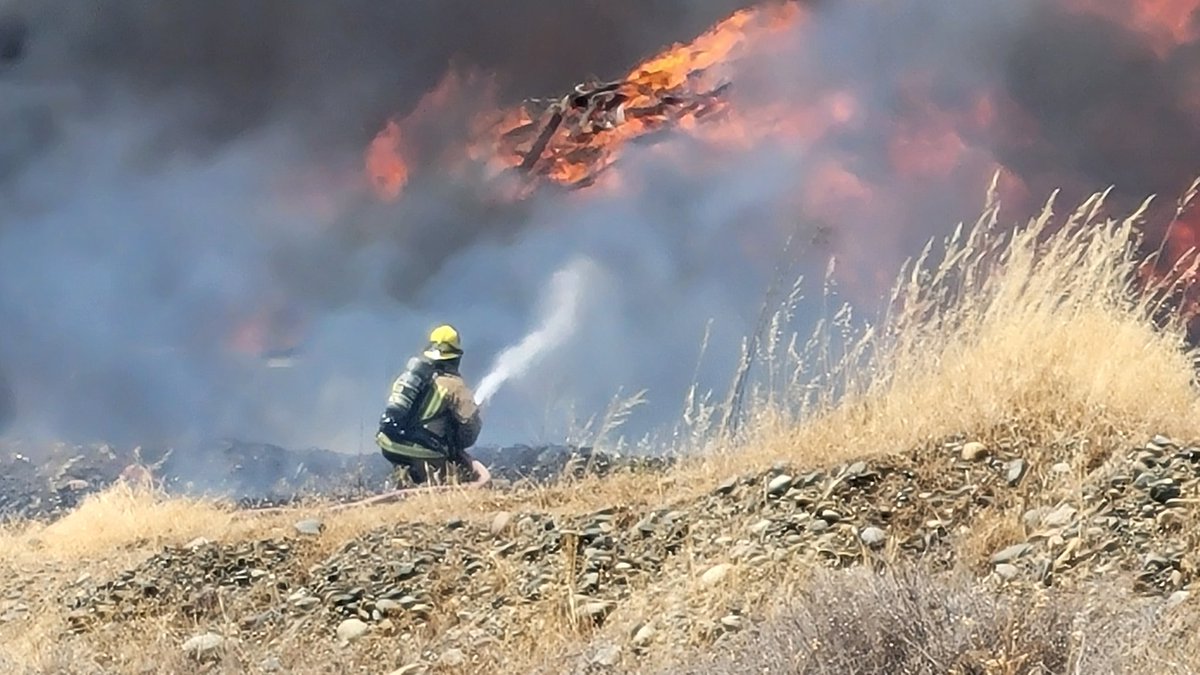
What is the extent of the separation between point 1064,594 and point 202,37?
3.30 m

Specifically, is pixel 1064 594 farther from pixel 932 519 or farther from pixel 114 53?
pixel 114 53

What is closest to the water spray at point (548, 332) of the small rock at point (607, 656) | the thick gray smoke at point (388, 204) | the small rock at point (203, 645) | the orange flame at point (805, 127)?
the thick gray smoke at point (388, 204)

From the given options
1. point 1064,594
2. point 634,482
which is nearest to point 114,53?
point 634,482

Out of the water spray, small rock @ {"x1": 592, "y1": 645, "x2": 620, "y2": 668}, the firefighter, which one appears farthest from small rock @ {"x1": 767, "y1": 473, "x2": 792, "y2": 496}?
the firefighter

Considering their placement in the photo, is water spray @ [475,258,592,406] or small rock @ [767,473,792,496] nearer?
small rock @ [767,473,792,496]

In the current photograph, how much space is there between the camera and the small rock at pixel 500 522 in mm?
3053

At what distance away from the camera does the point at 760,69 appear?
3631mm

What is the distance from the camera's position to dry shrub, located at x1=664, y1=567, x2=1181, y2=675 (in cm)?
167

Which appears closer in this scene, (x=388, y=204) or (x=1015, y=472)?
(x=1015, y=472)

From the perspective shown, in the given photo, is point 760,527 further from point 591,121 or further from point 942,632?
point 591,121

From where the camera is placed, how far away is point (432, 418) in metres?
3.74

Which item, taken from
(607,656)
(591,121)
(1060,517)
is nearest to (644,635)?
(607,656)

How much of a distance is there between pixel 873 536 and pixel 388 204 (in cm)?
207

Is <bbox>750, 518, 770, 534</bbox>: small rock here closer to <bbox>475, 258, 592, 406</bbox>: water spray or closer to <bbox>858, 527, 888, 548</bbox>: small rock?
A: <bbox>858, 527, 888, 548</bbox>: small rock
